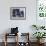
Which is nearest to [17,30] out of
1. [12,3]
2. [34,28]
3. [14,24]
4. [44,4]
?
[14,24]

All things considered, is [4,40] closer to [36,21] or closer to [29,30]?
[29,30]

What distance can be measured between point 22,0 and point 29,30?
1.41 meters

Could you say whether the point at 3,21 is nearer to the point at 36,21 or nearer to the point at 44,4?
the point at 36,21

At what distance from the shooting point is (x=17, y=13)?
6.89 meters

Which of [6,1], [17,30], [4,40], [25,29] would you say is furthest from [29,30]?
[6,1]

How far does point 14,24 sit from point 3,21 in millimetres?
520

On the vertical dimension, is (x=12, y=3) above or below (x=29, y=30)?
above

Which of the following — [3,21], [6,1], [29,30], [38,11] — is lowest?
[29,30]

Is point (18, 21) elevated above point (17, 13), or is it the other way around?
point (17, 13)

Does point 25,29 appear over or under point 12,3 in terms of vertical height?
under

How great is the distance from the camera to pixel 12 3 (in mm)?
6832

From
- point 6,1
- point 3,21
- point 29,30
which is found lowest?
point 29,30

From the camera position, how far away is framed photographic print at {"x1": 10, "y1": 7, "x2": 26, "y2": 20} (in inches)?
270

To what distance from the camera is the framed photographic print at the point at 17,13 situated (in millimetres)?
6848
